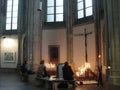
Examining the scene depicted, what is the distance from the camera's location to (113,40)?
13.6 m

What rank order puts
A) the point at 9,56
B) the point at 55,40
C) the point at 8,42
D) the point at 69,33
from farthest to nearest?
the point at 8,42 < the point at 9,56 < the point at 55,40 < the point at 69,33

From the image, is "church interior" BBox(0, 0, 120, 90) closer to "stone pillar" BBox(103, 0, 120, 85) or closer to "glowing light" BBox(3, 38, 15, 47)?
"stone pillar" BBox(103, 0, 120, 85)

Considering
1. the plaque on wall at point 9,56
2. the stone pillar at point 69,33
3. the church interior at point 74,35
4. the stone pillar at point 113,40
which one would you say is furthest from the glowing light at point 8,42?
the stone pillar at point 113,40

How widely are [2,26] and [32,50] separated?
11810 mm

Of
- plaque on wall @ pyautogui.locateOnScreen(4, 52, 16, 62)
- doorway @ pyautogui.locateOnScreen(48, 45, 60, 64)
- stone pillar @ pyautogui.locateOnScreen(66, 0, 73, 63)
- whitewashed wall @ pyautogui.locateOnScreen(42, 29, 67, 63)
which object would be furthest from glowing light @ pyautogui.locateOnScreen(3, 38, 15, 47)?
stone pillar @ pyautogui.locateOnScreen(66, 0, 73, 63)

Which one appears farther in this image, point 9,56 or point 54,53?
point 9,56

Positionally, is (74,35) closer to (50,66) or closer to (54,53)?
(54,53)

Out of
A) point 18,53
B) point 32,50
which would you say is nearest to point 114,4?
point 32,50

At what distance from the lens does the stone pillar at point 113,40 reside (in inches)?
523

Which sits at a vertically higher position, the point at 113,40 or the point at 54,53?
the point at 113,40

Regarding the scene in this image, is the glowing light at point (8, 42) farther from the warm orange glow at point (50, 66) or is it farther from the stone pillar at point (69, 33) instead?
the stone pillar at point (69, 33)

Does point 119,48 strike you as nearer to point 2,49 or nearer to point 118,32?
point 118,32

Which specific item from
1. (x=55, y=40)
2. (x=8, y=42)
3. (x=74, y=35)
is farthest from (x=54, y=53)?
(x=8, y=42)

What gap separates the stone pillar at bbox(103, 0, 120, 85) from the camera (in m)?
13.3
